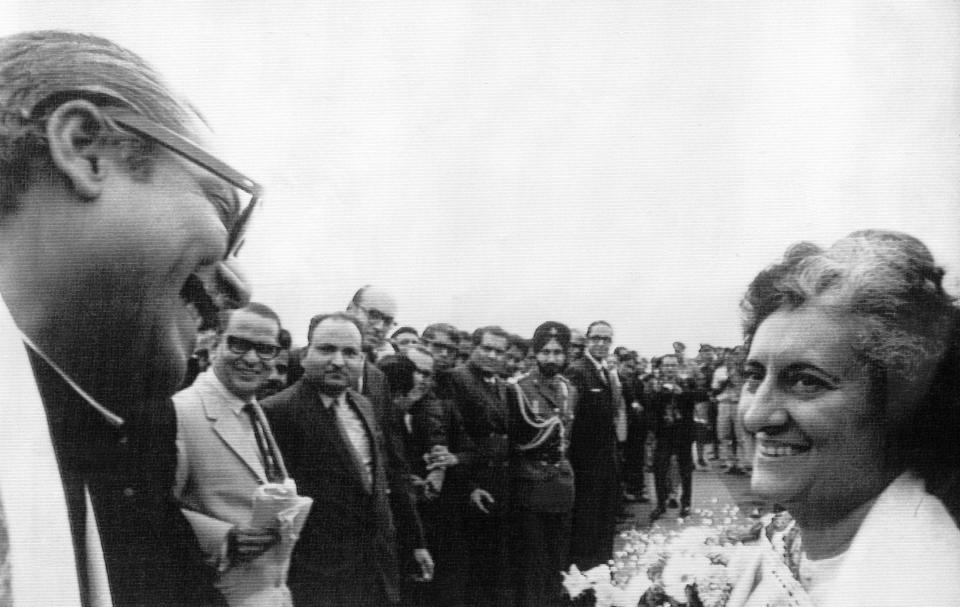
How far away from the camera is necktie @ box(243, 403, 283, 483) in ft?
8.59

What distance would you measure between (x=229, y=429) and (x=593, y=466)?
1.21 metres

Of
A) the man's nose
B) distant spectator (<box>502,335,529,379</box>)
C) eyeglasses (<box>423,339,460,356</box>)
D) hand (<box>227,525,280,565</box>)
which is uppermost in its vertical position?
the man's nose

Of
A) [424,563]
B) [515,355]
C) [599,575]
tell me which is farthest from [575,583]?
[515,355]

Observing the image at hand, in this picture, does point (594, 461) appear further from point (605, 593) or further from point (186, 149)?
point (186, 149)

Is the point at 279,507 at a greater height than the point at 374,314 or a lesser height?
lesser

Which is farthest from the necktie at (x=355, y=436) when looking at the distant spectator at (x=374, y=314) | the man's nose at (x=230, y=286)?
the man's nose at (x=230, y=286)

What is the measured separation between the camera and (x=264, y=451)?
2.62 metres

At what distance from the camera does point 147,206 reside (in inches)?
99.1

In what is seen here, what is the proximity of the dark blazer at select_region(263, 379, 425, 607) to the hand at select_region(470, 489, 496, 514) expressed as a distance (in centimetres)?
26

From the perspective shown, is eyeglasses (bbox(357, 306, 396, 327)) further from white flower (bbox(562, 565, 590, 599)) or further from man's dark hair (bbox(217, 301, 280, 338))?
white flower (bbox(562, 565, 590, 599))

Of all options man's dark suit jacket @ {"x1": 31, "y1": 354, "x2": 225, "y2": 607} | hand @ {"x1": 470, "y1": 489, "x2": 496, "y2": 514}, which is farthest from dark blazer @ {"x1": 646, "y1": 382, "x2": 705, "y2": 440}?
man's dark suit jacket @ {"x1": 31, "y1": 354, "x2": 225, "y2": 607}

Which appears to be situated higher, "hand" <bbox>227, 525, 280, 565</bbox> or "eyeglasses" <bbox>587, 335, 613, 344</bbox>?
"eyeglasses" <bbox>587, 335, 613, 344</bbox>

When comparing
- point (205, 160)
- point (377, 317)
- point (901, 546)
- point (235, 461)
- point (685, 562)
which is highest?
point (205, 160)

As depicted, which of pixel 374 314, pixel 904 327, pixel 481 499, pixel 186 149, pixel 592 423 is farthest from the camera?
pixel 592 423
